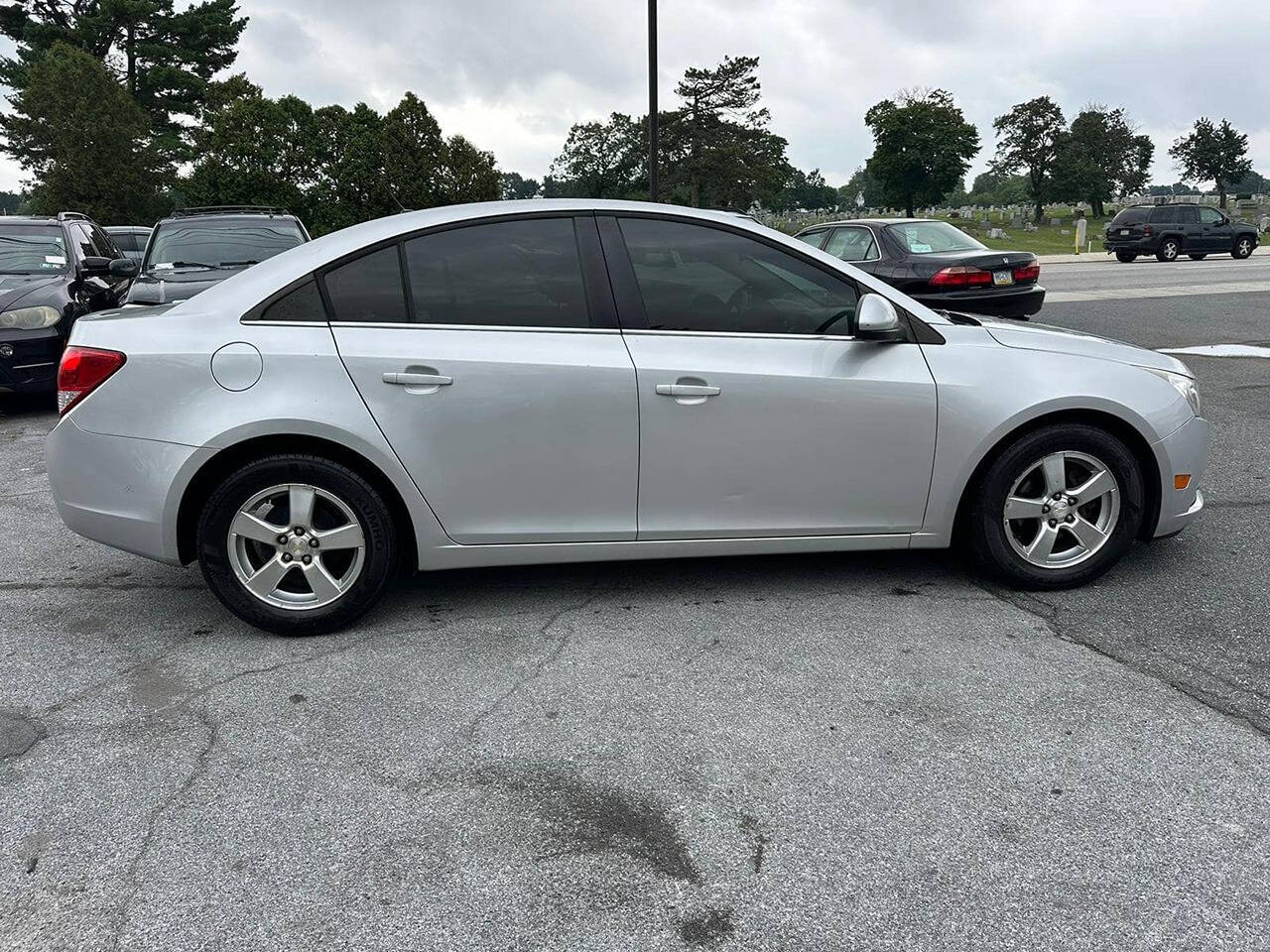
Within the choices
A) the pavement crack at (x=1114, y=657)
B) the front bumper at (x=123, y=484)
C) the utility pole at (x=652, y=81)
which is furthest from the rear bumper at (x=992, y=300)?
the utility pole at (x=652, y=81)

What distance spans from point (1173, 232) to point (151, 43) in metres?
41.6

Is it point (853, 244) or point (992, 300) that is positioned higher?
point (853, 244)

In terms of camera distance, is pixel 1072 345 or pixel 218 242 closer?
pixel 1072 345

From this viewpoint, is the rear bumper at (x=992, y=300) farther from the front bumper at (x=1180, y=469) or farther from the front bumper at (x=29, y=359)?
the front bumper at (x=29, y=359)

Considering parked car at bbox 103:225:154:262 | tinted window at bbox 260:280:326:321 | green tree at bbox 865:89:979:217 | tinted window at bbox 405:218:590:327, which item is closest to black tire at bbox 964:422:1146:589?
tinted window at bbox 405:218:590:327

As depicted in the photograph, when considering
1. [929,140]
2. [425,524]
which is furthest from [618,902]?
[929,140]

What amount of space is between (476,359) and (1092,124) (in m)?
78.4

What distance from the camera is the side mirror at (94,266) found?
29.6 feet

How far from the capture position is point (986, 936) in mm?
2162

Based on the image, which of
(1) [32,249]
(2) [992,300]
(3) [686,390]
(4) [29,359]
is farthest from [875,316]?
(1) [32,249]

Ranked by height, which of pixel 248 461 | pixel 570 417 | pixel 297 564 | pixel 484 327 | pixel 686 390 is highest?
pixel 484 327

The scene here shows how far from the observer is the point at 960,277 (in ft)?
34.6

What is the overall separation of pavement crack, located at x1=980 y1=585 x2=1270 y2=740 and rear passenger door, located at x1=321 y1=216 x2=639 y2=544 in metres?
1.64

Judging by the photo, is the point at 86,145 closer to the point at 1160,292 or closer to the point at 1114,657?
the point at 1160,292
